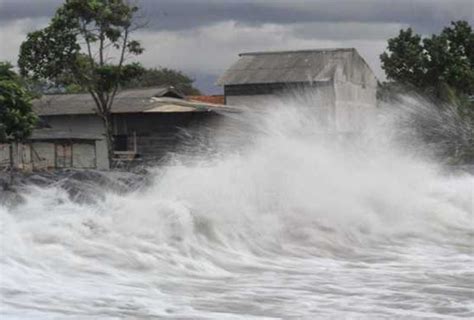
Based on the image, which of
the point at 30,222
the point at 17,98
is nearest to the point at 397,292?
the point at 30,222

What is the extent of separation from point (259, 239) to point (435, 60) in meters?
33.3

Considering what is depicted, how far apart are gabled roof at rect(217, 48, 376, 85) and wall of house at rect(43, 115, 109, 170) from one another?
8574 mm

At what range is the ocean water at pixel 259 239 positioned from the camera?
804cm

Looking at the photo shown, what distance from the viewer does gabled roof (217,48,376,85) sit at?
139ft

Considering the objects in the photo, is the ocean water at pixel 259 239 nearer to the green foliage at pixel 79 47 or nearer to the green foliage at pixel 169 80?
the green foliage at pixel 79 47

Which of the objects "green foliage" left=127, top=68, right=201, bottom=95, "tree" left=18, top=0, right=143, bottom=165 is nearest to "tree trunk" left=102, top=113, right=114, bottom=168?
"tree" left=18, top=0, right=143, bottom=165

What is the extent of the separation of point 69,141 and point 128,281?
2781cm

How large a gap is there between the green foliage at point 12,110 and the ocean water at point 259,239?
6.89 meters

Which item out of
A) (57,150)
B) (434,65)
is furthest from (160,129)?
(434,65)

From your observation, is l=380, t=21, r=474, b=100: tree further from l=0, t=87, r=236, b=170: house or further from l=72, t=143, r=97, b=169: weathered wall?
l=72, t=143, r=97, b=169: weathered wall

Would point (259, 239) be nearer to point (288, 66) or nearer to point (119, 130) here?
point (119, 130)

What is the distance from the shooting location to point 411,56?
4403cm

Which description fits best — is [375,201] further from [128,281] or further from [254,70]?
[254,70]

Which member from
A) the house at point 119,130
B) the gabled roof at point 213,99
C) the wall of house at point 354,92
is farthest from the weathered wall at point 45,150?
the wall of house at point 354,92
